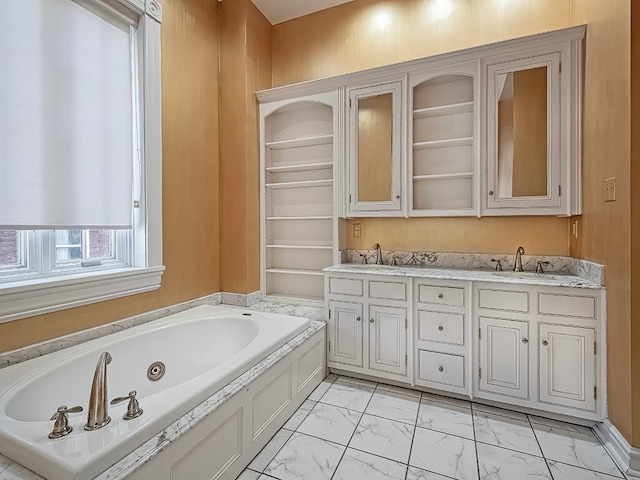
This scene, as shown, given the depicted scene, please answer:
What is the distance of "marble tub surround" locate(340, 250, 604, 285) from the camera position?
1991 mm

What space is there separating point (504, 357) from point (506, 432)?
410 millimetres

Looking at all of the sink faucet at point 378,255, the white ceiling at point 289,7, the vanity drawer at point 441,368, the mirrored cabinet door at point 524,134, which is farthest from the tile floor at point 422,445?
the white ceiling at point 289,7

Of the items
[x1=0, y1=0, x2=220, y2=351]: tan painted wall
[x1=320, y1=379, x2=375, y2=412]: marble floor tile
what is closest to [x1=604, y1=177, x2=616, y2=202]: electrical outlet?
[x1=320, y1=379, x2=375, y2=412]: marble floor tile

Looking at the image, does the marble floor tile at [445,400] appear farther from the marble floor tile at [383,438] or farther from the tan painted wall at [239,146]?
the tan painted wall at [239,146]

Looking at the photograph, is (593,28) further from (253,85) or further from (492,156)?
(253,85)

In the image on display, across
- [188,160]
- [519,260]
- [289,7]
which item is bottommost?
[519,260]

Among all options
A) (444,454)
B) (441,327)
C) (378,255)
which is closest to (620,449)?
(444,454)

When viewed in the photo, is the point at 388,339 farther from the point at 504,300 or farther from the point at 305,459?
Answer: the point at 305,459

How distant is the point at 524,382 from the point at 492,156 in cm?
144

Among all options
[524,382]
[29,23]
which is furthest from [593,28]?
[29,23]

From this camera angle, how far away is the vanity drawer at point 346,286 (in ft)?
7.86

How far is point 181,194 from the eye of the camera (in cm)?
240

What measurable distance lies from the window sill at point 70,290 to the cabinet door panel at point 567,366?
2.48 metres

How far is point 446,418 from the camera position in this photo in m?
1.94
